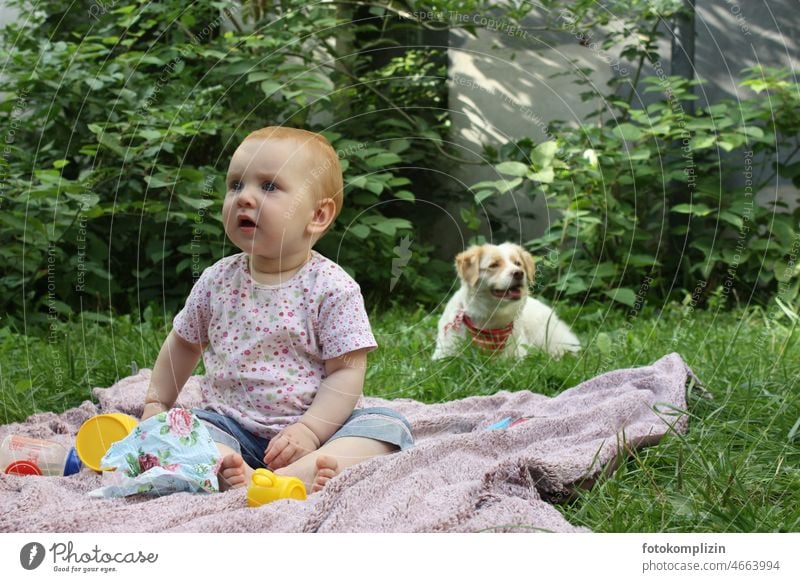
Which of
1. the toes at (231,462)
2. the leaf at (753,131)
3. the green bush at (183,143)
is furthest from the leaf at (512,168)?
the leaf at (753,131)

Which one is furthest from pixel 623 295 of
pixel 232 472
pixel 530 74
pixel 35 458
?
pixel 35 458

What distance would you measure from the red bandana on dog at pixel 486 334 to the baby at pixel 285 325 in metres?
0.68

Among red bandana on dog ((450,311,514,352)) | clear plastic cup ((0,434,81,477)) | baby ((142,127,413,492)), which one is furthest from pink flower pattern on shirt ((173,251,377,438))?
red bandana on dog ((450,311,514,352))

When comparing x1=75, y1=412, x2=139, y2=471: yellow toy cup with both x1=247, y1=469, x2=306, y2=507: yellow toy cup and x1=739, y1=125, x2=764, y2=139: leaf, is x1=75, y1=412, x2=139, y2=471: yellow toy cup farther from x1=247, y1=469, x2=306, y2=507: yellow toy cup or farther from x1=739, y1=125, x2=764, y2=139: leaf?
x1=739, y1=125, x2=764, y2=139: leaf

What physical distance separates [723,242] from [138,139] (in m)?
1.46

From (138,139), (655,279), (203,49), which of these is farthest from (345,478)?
(655,279)

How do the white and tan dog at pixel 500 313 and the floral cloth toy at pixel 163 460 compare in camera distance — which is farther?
the white and tan dog at pixel 500 313

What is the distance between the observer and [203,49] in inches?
68.6

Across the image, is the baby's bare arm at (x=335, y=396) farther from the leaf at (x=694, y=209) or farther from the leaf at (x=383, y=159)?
the leaf at (x=694, y=209)

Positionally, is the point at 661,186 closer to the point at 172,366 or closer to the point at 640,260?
the point at 640,260

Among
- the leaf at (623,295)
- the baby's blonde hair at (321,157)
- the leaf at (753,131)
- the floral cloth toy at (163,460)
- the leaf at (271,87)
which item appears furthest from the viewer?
the leaf at (753,131)

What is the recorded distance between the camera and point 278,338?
4.47ft

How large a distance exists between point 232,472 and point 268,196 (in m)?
0.37

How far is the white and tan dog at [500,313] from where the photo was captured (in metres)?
1.97
